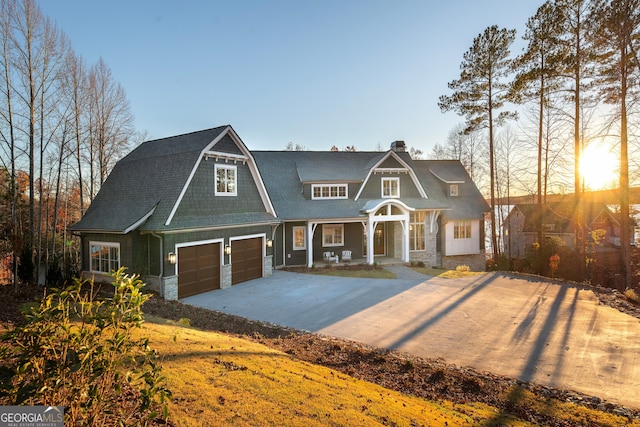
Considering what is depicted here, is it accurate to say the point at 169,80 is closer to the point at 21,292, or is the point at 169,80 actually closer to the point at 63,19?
the point at 63,19

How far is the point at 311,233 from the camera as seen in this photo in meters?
19.7

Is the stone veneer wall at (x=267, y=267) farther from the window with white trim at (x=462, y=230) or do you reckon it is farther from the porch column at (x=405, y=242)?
the window with white trim at (x=462, y=230)

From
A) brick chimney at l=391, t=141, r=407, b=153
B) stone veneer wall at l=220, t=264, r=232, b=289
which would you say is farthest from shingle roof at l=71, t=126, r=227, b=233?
brick chimney at l=391, t=141, r=407, b=153

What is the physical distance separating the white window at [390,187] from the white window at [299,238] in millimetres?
6160

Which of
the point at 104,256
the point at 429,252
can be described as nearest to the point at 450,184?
the point at 429,252

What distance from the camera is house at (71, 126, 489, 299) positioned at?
510 inches

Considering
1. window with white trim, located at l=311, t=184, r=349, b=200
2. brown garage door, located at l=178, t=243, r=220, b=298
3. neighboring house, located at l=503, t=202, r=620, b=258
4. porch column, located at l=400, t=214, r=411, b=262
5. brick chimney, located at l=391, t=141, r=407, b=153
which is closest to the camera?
brown garage door, located at l=178, t=243, r=220, b=298

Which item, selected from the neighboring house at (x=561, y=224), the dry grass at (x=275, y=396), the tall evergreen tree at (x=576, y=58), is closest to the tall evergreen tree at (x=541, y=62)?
the tall evergreen tree at (x=576, y=58)

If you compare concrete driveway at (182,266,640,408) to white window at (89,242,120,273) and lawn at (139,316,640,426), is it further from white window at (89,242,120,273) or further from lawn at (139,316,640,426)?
white window at (89,242,120,273)

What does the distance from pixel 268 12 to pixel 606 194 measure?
3002cm

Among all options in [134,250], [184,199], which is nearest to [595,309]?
[184,199]

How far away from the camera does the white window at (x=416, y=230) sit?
22.9m

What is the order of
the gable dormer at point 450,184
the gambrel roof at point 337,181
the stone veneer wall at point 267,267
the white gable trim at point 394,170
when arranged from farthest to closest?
the gable dormer at point 450,184, the white gable trim at point 394,170, the gambrel roof at point 337,181, the stone veneer wall at point 267,267

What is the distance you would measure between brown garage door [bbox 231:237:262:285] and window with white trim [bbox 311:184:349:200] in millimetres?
5953
